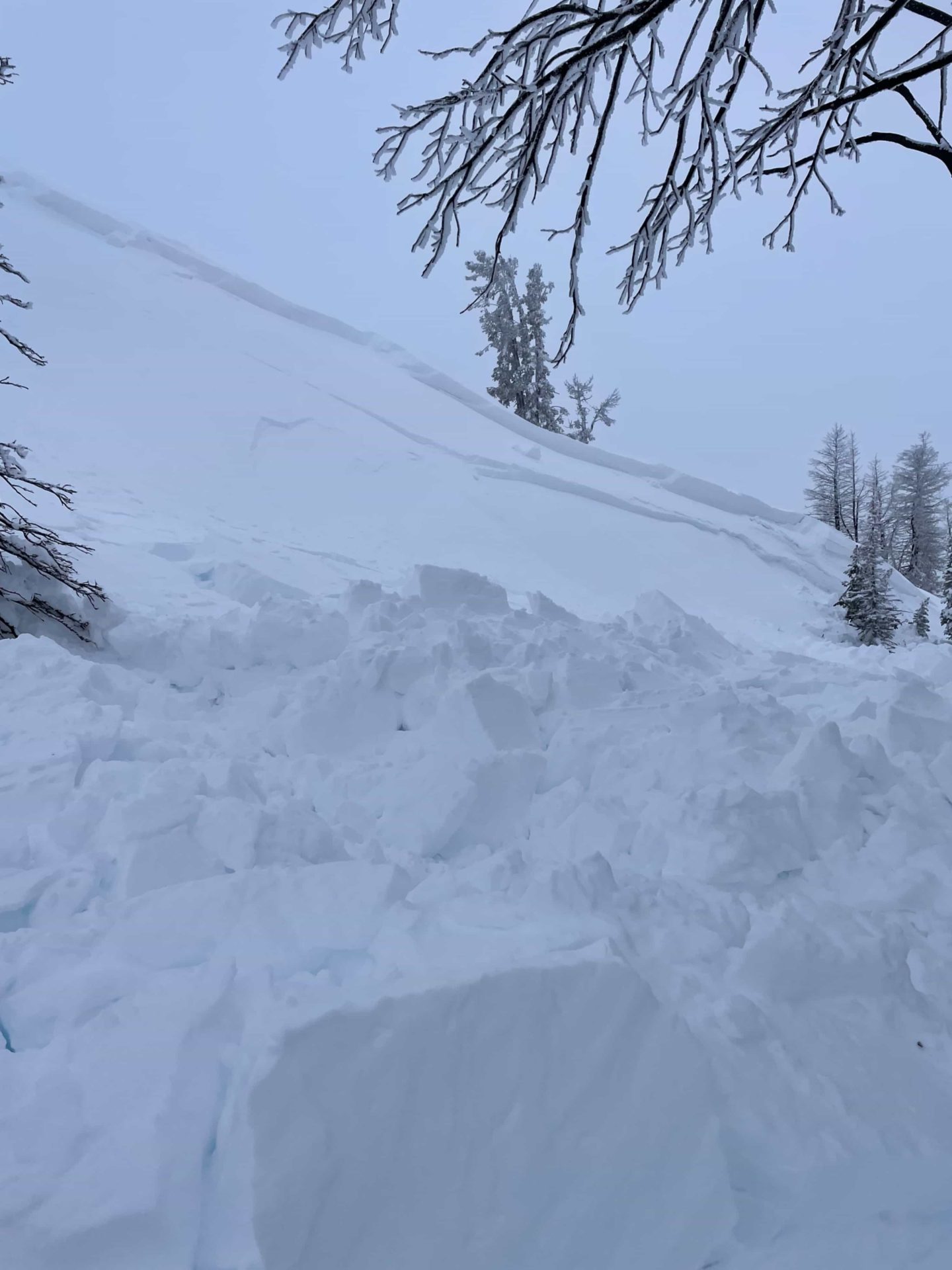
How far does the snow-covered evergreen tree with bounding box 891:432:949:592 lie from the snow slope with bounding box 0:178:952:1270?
29604mm

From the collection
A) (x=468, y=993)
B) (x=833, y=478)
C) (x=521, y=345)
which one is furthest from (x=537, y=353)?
(x=468, y=993)

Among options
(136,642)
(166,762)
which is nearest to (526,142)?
(166,762)

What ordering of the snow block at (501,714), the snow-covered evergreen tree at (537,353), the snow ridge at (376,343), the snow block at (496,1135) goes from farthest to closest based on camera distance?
the snow-covered evergreen tree at (537,353) → the snow ridge at (376,343) → the snow block at (501,714) → the snow block at (496,1135)

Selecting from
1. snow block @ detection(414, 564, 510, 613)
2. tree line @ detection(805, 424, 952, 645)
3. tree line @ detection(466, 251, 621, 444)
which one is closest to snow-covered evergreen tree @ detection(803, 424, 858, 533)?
tree line @ detection(805, 424, 952, 645)

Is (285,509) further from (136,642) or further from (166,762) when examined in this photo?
(166,762)

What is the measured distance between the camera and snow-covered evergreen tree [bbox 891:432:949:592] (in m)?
29.9

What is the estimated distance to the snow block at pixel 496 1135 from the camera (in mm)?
1340

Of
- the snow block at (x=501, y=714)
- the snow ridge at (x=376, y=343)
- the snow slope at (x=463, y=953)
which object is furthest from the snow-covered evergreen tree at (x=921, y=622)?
the snow block at (x=501, y=714)

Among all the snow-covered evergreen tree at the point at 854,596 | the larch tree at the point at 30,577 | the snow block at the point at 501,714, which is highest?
the snow-covered evergreen tree at the point at 854,596

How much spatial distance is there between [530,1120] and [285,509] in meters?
12.1

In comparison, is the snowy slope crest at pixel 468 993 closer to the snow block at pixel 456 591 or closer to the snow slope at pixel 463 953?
the snow slope at pixel 463 953

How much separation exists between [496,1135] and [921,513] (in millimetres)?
34835

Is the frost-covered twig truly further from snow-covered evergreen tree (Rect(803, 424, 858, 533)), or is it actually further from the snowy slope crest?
snow-covered evergreen tree (Rect(803, 424, 858, 533))

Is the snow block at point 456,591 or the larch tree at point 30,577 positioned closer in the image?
the larch tree at point 30,577
